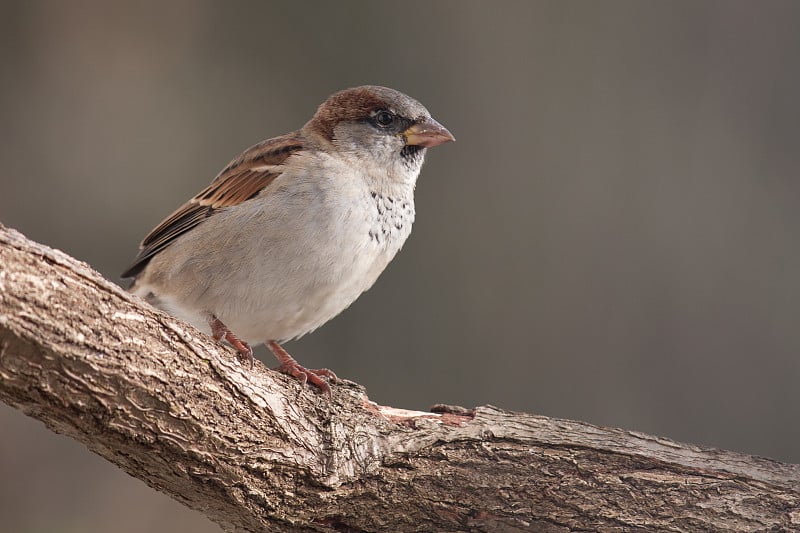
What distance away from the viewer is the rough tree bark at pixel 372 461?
1.97m

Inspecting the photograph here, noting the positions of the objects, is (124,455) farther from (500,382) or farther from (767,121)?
(767,121)

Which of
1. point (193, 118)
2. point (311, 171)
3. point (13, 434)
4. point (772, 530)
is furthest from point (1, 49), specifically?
point (772, 530)

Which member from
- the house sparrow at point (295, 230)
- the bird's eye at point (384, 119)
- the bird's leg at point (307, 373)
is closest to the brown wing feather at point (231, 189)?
the house sparrow at point (295, 230)

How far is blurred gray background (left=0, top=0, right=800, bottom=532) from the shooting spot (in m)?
4.79

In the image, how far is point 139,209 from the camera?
196 inches

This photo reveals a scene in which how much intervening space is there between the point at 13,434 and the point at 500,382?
2.55 metres

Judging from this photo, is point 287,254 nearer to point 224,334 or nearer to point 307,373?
point 224,334

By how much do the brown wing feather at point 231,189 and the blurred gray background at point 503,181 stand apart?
5.39 ft

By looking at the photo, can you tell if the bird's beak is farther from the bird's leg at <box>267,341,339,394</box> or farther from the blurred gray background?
the blurred gray background

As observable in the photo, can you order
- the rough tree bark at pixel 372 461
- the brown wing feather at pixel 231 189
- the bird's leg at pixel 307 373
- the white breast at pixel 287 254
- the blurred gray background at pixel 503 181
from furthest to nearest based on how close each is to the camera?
1. the blurred gray background at pixel 503 181
2. the brown wing feather at pixel 231 189
3. the white breast at pixel 287 254
4. the bird's leg at pixel 307 373
5. the rough tree bark at pixel 372 461

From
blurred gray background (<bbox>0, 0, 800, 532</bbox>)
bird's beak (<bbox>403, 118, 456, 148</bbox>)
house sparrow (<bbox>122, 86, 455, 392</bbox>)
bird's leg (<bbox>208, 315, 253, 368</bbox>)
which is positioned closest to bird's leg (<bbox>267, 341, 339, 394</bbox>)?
house sparrow (<bbox>122, 86, 455, 392</bbox>)

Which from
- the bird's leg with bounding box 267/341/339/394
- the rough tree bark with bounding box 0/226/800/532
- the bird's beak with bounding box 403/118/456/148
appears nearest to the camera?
the rough tree bark with bounding box 0/226/800/532

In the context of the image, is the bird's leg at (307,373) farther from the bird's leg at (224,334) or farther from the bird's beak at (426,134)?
the bird's beak at (426,134)

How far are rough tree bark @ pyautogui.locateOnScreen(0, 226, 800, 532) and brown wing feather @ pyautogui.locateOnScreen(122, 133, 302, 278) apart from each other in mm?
866
